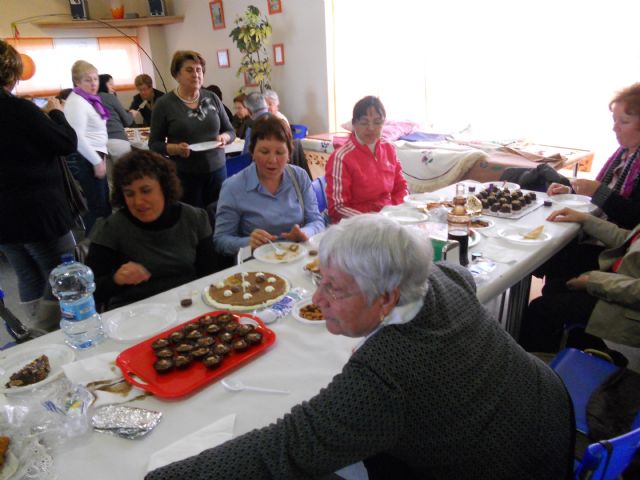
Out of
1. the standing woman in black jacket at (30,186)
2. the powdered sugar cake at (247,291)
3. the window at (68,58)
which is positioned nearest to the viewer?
the powdered sugar cake at (247,291)

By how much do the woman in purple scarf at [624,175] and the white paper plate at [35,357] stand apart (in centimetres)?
258

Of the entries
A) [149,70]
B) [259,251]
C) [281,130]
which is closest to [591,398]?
[259,251]

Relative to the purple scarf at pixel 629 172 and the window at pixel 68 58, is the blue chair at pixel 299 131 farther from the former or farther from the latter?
the window at pixel 68 58

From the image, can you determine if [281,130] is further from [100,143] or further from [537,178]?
[100,143]

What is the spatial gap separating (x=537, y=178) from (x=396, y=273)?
8.54ft

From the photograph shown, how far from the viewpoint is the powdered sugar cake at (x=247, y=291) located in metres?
1.48

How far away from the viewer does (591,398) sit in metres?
1.43

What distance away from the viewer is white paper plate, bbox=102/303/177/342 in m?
1.33

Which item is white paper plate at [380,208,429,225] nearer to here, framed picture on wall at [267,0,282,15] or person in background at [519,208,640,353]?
person in background at [519,208,640,353]

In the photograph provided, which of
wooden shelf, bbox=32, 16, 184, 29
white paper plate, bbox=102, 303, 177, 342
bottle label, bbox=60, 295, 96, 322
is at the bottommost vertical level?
white paper plate, bbox=102, 303, 177, 342

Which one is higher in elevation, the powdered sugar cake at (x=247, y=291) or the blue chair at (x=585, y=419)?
the powdered sugar cake at (x=247, y=291)

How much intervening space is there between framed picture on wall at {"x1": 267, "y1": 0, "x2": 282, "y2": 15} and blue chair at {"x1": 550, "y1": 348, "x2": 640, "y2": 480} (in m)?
5.21

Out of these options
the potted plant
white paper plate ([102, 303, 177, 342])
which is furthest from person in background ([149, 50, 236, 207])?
the potted plant

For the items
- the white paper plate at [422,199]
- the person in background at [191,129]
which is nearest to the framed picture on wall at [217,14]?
the person in background at [191,129]
